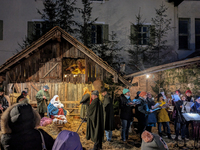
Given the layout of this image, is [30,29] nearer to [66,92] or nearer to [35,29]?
[35,29]

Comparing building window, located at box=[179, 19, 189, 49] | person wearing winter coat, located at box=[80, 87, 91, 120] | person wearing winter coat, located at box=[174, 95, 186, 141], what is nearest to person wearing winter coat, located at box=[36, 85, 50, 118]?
person wearing winter coat, located at box=[80, 87, 91, 120]

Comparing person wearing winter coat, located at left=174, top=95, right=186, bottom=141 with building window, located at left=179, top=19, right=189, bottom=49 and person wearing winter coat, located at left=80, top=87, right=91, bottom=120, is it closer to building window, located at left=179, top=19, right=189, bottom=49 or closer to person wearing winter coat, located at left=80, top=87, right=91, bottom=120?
person wearing winter coat, located at left=80, top=87, right=91, bottom=120

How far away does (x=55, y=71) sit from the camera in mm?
A: 10016

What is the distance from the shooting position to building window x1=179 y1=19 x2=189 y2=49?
15164mm

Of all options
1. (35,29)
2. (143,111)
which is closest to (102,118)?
(143,111)

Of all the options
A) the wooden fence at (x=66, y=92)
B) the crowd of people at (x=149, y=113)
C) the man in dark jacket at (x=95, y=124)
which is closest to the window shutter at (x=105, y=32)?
the wooden fence at (x=66, y=92)

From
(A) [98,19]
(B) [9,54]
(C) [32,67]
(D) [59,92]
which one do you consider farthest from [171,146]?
(B) [9,54]

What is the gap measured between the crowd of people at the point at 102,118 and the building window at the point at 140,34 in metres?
6.83

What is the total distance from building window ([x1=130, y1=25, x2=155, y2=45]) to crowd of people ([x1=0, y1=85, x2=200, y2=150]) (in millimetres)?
6829

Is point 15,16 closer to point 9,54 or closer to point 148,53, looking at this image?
point 9,54

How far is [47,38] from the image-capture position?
9242 mm

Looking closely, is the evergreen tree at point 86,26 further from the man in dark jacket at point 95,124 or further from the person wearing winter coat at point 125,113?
the man in dark jacket at point 95,124

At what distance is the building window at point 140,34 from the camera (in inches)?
558

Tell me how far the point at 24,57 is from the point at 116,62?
23.8 feet
